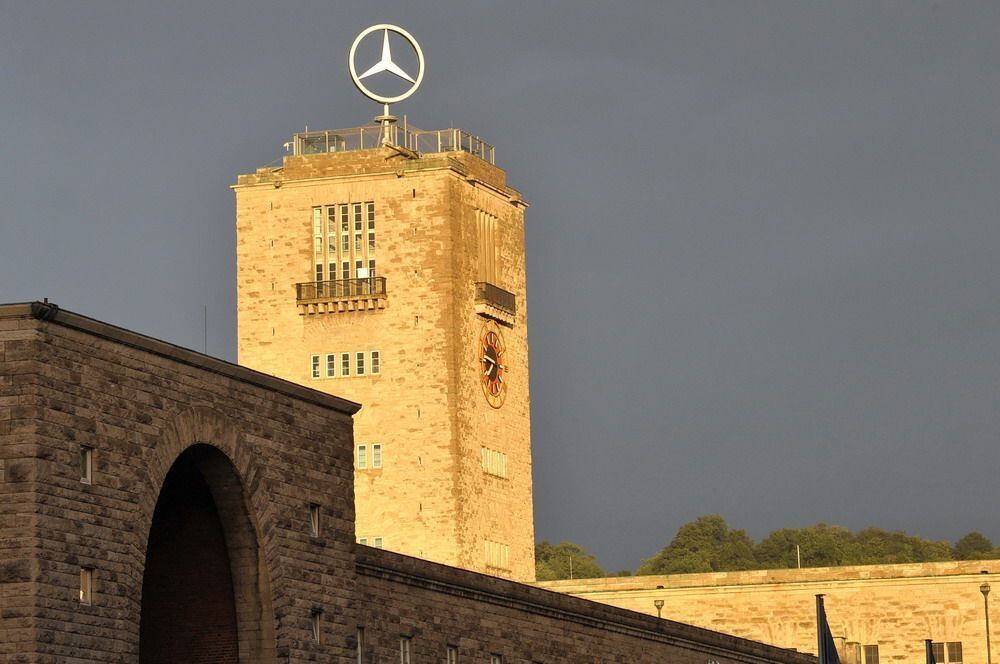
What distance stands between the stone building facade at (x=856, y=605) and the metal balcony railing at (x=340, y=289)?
17287mm

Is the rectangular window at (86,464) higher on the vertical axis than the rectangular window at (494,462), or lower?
lower

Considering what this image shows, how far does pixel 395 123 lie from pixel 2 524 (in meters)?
69.0

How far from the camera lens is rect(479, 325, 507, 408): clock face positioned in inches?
4277

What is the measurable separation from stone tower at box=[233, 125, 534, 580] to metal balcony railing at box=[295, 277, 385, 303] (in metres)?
0.06

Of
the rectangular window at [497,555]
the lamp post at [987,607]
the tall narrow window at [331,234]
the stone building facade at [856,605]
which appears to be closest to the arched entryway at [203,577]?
the stone building facade at [856,605]

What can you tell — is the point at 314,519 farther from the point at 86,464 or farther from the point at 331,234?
the point at 331,234

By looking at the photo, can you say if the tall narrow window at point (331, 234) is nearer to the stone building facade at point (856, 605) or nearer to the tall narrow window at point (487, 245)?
the tall narrow window at point (487, 245)

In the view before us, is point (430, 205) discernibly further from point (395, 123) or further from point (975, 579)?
point (975, 579)

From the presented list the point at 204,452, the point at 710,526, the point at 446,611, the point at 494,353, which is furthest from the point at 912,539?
the point at 204,452

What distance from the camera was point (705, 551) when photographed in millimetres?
179500

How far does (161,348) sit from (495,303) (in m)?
61.7

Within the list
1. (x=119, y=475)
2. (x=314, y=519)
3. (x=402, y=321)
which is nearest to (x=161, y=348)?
(x=119, y=475)

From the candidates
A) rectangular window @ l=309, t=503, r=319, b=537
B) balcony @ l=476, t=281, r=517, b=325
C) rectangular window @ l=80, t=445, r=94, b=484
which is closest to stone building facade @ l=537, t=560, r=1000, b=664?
balcony @ l=476, t=281, r=517, b=325

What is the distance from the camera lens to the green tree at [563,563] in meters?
172
